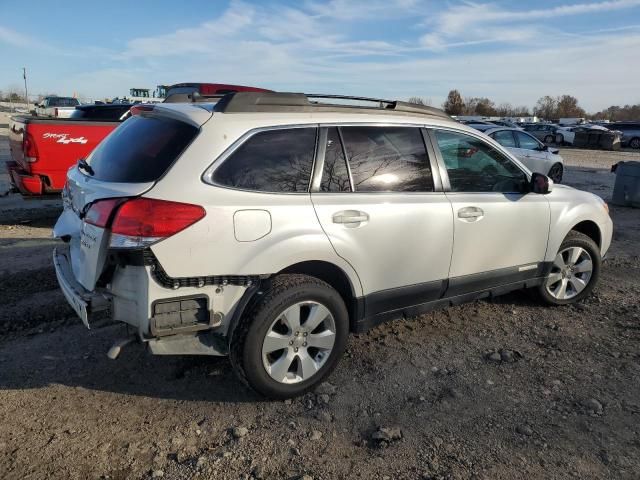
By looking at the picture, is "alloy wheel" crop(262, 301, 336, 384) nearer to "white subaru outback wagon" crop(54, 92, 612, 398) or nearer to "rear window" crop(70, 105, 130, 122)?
"white subaru outback wagon" crop(54, 92, 612, 398)

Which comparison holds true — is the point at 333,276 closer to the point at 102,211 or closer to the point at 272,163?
the point at 272,163

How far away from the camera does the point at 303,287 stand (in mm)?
3041

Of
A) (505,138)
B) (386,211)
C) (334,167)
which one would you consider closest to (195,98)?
(334,167)

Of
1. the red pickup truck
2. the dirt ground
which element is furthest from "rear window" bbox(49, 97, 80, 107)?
the dirt ground

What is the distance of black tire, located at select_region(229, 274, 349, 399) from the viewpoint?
2914 millimetres

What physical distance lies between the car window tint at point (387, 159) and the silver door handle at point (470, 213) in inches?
12.6

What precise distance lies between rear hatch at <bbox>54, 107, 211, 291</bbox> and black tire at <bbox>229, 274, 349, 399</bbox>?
0.72 metres

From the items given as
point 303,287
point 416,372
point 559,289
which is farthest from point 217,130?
point 559,289

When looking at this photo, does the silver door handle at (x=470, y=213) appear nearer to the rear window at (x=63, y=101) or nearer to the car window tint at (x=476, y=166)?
the car window tint at (x=476, y=166)

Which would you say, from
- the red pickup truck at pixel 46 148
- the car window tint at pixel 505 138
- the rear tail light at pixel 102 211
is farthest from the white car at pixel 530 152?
the rear tail light at pixel 102 211

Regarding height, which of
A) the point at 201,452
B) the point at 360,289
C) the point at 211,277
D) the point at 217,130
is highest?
the point at 217,130

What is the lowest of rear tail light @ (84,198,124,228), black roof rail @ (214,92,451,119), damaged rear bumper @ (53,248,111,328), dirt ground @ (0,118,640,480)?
dirt ground @ (0,118,640,480)

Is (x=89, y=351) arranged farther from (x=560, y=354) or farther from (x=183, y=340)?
(x=560, y=354)

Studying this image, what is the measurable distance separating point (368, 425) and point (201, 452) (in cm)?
96
